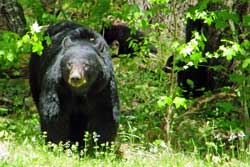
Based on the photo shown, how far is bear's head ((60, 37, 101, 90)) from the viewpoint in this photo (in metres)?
6.64

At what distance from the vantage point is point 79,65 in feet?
22.3

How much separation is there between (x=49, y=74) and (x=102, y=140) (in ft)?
3.26

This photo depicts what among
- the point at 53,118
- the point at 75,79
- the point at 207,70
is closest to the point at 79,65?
the point at 75,79

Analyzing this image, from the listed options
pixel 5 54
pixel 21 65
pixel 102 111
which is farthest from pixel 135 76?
pixel 5 54

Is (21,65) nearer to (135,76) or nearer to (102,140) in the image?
(135,76)

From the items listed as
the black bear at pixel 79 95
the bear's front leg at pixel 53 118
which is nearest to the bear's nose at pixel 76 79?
the black bear at pixel 79 95

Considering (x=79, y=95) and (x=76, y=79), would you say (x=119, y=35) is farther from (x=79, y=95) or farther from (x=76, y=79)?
(x=76, y=79)

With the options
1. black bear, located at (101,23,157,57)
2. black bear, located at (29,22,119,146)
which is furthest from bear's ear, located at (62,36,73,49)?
black bear, located at (101,23,157,57)

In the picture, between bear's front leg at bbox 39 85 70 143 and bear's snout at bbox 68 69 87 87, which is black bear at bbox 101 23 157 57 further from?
bear's snout at bbox 68 69 87 87

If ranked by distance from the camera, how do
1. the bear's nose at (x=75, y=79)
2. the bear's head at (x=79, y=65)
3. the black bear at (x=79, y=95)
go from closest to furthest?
1. the bear's nose at (x=75, y=79)
2. the bear's head at (x=79, y=65)
3. the black bear at (x=79, y=95)

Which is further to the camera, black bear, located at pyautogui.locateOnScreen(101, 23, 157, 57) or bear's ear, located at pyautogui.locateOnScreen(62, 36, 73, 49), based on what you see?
black bear, located at pyautogui.locateOnScreen(101, 23, 157, 57)

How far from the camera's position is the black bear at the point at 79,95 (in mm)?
6922

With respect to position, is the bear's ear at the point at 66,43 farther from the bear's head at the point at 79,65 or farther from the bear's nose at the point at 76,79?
the bear's nose at the point at 76,79

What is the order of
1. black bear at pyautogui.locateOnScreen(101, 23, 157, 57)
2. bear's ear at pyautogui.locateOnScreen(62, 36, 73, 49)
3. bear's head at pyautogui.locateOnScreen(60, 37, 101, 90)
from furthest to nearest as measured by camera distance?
black bear at pyautogui.locateOnScreen(101, 23, 157, 57) → bear's ear at pyautogui.locateOnScreen(62, 36, 73, 49) → bear's head at pyautogui.locateOnScreen(60, 37, 101, 90)
